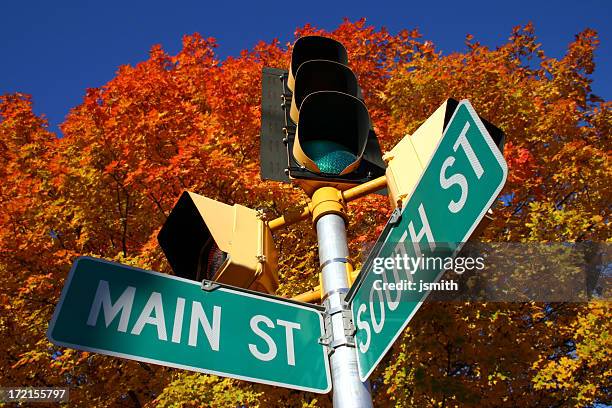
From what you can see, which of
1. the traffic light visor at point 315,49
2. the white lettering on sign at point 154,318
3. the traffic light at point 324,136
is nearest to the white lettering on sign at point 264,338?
the white lettering on sign at point 154,318

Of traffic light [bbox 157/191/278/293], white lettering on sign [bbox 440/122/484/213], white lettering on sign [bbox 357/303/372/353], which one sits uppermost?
traffic light [bbox 157/191/278/293]

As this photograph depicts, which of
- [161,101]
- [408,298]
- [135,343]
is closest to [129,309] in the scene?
[135,343]

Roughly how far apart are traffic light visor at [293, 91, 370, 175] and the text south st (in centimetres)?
97

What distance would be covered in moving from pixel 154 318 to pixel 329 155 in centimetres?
138

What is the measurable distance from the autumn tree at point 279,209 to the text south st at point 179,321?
5726mm

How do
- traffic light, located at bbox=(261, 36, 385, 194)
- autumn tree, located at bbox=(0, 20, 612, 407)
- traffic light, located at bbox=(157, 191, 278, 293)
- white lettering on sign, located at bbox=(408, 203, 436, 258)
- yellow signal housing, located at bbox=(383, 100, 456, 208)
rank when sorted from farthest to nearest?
autumn tree, located at bbox=(0, 20, 612, 407)
traffic light, located at bbox=(261, 36, 385, 194)
traffic light, located at bbox=(157, 191, 278, 293)
yellow signal housing, located at bbox=(383, 100, 456, 208)
white lettering on sign, located at bbox=(408, 203, 436, 258)

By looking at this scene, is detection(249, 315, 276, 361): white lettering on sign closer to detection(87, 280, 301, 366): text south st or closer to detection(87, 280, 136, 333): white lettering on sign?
detection(87, 280, 301, 366): text south st

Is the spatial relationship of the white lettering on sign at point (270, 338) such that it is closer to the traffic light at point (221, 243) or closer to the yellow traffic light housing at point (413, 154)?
the traffic light at point (221, 243)

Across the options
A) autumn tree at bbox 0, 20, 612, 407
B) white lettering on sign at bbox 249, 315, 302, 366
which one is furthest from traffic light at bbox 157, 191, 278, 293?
autumn tree at bbox 0, 20, 612, 407

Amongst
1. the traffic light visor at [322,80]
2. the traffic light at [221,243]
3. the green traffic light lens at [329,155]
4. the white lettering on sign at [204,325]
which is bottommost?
the white lettering on sign at [204,325]

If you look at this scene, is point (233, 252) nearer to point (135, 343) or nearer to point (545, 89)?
point (135, 343)

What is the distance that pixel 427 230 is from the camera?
193 cm

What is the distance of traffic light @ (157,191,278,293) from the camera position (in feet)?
9.26

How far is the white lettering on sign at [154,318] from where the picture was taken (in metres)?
2.31
